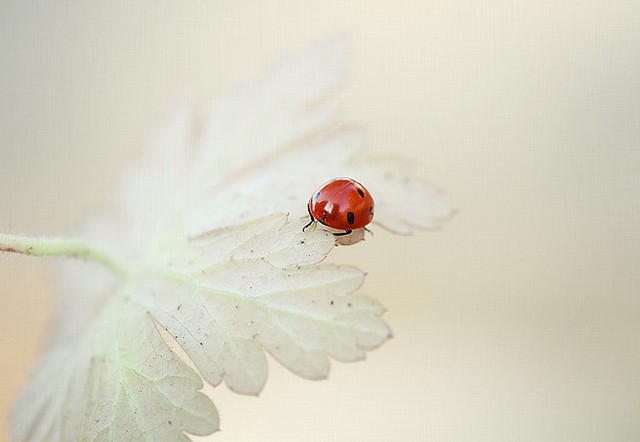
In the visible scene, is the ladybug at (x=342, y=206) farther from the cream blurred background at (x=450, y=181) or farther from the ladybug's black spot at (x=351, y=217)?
the cream blurred background at (x=450, y=181)

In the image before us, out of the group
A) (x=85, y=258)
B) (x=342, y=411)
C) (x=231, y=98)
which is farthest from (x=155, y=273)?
(x=342, y=411)

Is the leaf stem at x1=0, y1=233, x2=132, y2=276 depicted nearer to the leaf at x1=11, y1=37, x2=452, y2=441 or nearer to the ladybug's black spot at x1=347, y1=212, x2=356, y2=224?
the leaf at x1=11, y1=37, x2=452, y2=441

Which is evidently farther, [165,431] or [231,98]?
[231,98]

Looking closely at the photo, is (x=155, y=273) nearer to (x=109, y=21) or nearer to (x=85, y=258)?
(x=85, y=258)

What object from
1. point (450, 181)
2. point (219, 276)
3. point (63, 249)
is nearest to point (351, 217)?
point (219, 276)

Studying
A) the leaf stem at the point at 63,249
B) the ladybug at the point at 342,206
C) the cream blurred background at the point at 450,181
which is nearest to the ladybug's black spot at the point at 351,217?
the ladybug at the point at 342,206

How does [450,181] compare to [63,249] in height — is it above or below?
above

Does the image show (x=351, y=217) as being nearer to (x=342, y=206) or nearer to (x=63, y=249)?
(x=342, y=206)
